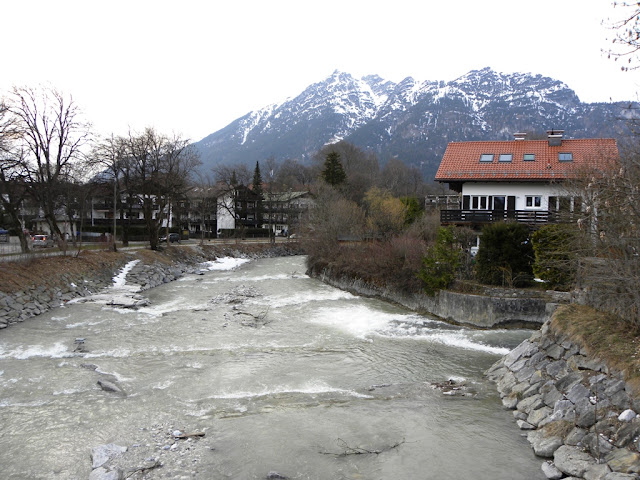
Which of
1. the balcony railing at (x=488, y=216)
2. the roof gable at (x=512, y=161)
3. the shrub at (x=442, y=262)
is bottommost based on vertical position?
the shrub at (x=442, y=262)

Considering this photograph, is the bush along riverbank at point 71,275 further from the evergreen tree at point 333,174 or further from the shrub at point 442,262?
the evergreen tree at point 333,174

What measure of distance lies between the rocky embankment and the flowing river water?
0.53m

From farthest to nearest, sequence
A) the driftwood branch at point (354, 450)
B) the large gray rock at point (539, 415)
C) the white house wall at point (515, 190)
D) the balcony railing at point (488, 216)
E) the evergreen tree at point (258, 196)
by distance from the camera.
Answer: the evergreen tree at point (258, 196) < the white house wall at point (515, 190) < the balcony railing at point (488, 216) < the large gray rock at point (539, 415) < the driftwood branch at point (354, 450)

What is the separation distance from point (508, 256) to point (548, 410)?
11278 millimetres

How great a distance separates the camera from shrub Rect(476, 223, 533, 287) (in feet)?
67.1

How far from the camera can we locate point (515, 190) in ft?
99.8

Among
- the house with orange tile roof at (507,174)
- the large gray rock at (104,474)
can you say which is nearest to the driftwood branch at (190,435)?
the large gray rock at (104,474)

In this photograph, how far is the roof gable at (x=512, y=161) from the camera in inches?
1176

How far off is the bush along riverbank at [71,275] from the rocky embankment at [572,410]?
1967cm

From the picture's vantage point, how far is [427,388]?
497 inches

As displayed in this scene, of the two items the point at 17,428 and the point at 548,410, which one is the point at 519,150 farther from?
the point at 17,428

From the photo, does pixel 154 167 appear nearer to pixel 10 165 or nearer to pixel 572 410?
pixel 10 165

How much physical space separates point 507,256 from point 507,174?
1181 centimetres

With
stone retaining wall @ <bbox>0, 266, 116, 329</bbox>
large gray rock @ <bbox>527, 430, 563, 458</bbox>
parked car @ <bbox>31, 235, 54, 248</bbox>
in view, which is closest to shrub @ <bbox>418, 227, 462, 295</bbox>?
large gray rock @ <bbox>527, 430, 563, 458</bbox>
